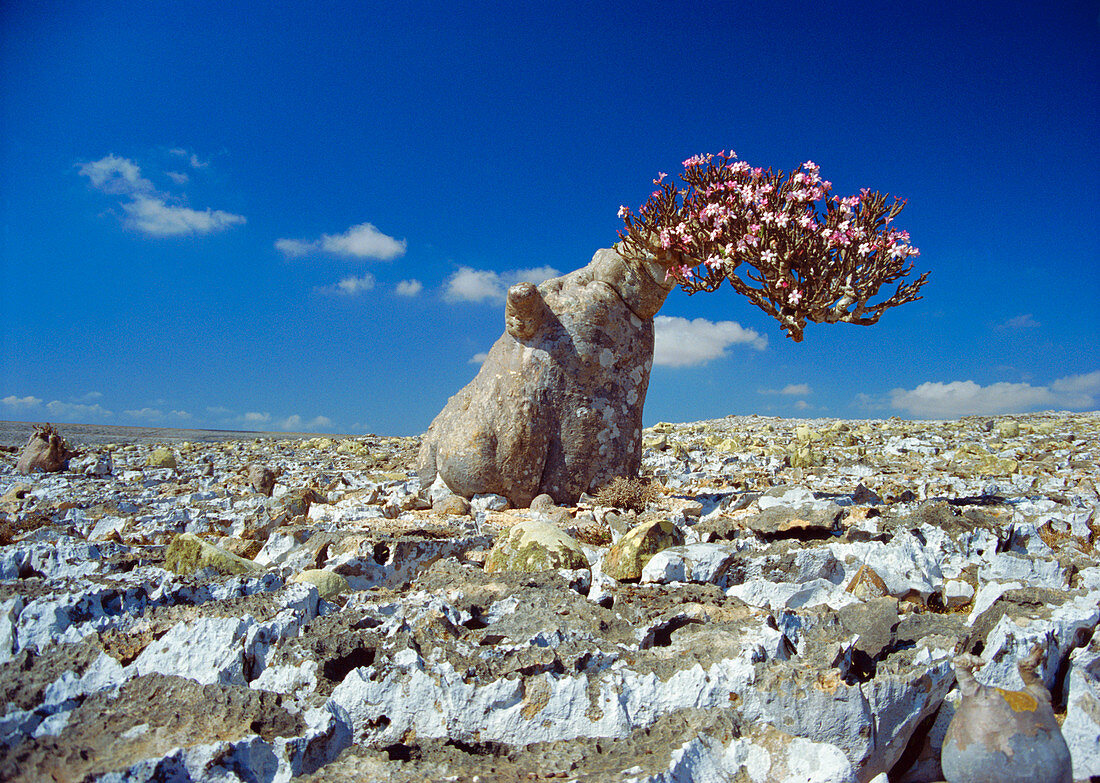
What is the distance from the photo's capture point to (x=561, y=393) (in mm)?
6863

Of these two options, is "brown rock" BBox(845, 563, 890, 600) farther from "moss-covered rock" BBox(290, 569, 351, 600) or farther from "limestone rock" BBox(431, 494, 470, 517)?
"limestone rock" BBox(431, 494, 470, 517)

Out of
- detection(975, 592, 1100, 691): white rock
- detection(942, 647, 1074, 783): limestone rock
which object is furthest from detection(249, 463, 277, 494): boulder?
detection(942, 647, 1074, 783): limestone rock

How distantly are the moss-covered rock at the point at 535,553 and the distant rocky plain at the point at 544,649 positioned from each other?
0.07 feet

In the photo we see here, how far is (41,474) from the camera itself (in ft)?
34.3

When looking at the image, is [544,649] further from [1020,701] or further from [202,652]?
[1020,701]

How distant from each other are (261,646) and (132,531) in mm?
3457

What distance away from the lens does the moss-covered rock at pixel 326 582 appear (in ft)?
10.9

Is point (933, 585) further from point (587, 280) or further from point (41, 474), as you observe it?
point (41, 474)

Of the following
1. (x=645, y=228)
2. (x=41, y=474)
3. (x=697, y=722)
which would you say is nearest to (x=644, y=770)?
(x=697, y=722)

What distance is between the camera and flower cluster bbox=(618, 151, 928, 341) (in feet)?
19.8

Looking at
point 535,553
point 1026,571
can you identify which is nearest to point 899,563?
point 1026,571

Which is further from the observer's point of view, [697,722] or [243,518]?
[243,518]

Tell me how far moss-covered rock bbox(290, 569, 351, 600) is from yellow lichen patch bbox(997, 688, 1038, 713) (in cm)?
280

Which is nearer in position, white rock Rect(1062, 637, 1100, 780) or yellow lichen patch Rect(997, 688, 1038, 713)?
yellow lichen patch Rect(997, 688, 1038, 713)
